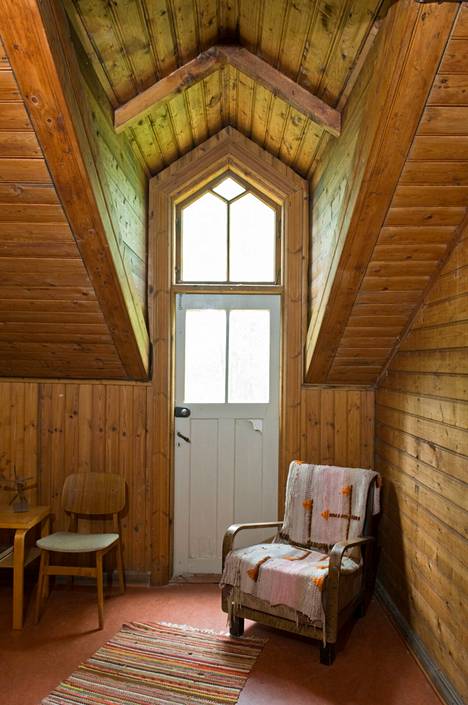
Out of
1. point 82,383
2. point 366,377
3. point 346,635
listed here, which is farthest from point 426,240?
point 82,383

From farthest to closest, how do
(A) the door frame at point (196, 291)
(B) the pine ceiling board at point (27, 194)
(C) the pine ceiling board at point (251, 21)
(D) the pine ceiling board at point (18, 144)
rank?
1. (A) the door frame at point (196, 291)
2. (C) the pine ceiling board at point (251, 21)
3. (B) the pine ceiling board at point (27, 194)
4. (D) the pine ceiling board at point (18, 144)

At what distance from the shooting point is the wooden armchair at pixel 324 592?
2.63 metres

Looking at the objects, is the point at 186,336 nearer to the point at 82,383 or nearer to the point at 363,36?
the point at 82,383

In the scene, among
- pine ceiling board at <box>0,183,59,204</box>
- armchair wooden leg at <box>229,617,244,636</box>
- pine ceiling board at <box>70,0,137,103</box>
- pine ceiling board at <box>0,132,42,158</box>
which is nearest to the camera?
pine ceiling board at <box>0,132,42,158</box>

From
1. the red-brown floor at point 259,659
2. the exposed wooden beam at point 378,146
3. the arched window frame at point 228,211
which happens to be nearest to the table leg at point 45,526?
the red-brown floor at point 259,659

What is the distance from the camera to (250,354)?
378 centimetres

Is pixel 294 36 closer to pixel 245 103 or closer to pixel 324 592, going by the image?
pixel 245 103

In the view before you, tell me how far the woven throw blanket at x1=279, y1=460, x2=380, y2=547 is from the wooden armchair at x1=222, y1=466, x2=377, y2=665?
3 centimetres

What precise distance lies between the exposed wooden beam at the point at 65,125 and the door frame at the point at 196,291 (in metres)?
0.65

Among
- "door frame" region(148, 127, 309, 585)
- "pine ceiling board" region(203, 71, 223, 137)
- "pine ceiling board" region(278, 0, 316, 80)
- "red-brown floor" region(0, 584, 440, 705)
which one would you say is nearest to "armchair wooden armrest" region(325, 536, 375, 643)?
"red-brown floor" region(0, 584, 440, 705)

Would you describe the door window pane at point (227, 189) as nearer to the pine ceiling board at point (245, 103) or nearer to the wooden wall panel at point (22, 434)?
the pine ceiling board at point (245, 103)

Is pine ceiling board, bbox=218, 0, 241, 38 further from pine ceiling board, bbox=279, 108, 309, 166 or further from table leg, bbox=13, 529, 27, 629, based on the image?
table leg, bbox=13, 529, 27, 629

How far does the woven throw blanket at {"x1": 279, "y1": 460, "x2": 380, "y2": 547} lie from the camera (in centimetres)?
310

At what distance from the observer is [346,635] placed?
2.85 meters
